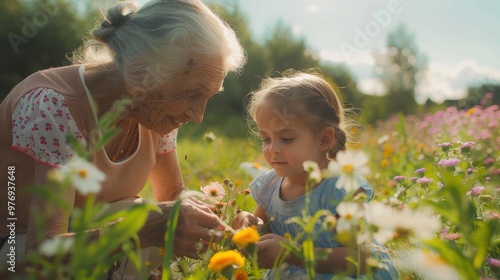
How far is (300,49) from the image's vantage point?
830 inches

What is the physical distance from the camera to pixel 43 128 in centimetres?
168

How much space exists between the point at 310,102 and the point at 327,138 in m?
0.14

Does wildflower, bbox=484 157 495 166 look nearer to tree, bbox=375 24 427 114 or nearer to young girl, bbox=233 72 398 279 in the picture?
young girl, bbox=233 72 398 279

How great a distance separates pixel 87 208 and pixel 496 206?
5.18 feet

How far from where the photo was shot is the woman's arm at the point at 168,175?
2354 millimetres

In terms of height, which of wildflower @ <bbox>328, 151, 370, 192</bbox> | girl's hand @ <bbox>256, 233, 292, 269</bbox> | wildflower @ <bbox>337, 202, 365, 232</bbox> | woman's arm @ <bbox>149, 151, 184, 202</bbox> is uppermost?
wildflower @ <bbox>328, 151, 370, 192</bbox>

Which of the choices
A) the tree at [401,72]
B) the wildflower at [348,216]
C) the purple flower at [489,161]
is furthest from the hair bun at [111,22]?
the tree at [401,72]

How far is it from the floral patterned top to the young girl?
0.61 metres

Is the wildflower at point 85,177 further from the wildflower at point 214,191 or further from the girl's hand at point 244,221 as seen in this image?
the wildflower at point 214,191

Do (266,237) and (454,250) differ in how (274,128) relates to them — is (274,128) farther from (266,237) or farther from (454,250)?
(454,250)

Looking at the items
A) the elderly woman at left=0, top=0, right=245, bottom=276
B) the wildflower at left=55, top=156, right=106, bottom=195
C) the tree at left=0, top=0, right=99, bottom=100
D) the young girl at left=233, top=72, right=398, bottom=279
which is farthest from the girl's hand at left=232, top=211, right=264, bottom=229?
the tree at left=0, top=0, right=99, bottom=100

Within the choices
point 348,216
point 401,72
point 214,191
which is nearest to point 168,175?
point 214,191

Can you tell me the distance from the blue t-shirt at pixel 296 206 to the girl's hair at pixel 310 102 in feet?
0.65

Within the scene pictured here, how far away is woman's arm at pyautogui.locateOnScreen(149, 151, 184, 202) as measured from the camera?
2354mm
